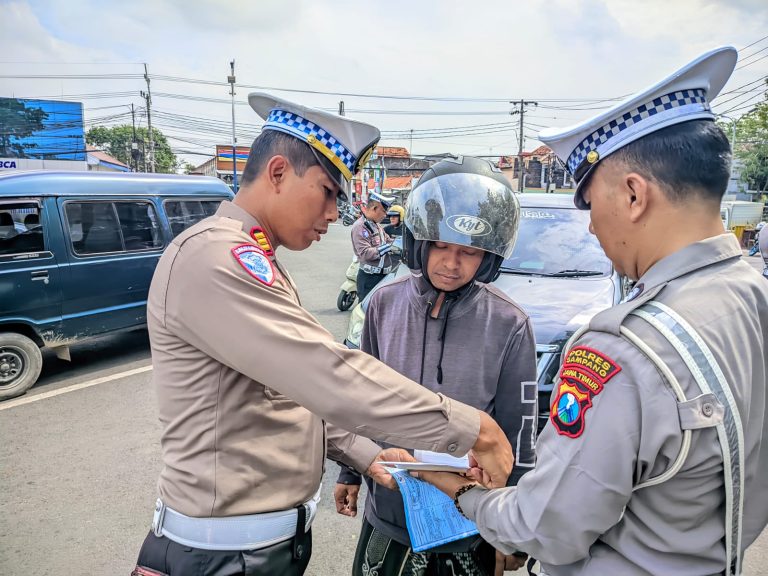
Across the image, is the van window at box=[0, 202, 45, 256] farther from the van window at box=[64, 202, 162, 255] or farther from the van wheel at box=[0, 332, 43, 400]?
the van wheel at box=[0, 332, 43, 400]

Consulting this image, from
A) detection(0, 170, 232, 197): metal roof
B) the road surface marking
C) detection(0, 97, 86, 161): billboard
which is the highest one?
detection(0, 97, 86, 161): billboard

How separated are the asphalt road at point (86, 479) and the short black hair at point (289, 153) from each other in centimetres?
220

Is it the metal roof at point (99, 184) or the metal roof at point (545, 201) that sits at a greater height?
the metal roof at point (99, 184)

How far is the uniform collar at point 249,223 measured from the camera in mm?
1503

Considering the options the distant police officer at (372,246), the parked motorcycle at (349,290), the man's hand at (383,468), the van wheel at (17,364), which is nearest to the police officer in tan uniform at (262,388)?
the man's hand at (383,468)

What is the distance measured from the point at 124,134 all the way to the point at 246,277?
231 feet

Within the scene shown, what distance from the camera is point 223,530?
1353 mm

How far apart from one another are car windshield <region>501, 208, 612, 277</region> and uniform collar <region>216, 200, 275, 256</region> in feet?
10.9

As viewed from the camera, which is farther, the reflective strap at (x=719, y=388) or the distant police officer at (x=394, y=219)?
the distant police officer at (x=394, y=219)

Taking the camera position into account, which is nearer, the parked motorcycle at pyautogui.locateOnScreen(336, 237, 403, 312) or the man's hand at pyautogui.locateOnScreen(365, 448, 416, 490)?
the man's hand at pyautogui.locateOnScreen(365, 448, 416, 490)

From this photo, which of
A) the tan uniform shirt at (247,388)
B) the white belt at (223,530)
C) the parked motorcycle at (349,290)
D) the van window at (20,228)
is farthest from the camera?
the parked motorcycle at (349,290)

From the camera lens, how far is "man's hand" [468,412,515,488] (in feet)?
4.49

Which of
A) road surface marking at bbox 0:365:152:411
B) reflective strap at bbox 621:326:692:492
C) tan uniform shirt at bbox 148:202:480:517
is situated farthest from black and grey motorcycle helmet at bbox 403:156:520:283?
road surface marking at bbox 0:365:152:411

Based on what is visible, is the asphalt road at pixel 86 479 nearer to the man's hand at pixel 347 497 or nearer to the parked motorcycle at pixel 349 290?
the man's hand at pixel 347 497
